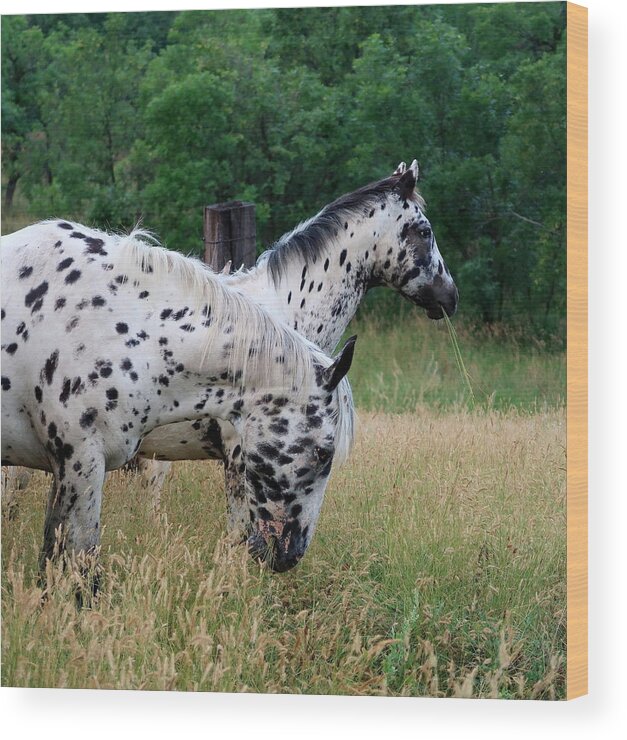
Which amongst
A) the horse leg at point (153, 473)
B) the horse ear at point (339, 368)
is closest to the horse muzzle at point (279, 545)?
the horse ear at point (339, 368)

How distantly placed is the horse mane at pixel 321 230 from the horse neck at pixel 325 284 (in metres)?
0.01

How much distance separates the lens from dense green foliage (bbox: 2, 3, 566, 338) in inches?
159

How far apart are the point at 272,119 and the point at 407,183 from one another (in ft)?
1.86

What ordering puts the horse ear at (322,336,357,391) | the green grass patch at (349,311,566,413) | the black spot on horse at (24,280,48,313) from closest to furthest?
the horse ear at (322,336,357,391) → the black spot on horse at (24,280,48,313) → the green grass patch at (349,311,566,413)

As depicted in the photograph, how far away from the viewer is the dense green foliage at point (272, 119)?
4.05 metres

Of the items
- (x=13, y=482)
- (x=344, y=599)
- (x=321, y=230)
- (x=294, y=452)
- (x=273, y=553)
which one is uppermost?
(x=321, y=230)

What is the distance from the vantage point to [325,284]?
4.21 meters

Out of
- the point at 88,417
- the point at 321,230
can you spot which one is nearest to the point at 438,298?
the point at 321,230

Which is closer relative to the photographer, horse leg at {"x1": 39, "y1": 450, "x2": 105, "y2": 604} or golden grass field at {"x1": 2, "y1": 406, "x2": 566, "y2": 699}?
horse leg at {"x1": 39, "y1": 450, "x2": 105, "y2": 604}

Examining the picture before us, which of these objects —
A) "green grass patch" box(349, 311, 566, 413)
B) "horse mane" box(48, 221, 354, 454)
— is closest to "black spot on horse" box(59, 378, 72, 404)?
"horse mane" box(48, 221, 354, 454)

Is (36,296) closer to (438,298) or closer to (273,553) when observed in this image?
(273,553)

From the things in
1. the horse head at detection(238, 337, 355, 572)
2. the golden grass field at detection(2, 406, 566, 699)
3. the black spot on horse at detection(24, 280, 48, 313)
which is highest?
the black spot on horse at detection(24, 280, 48, 313)

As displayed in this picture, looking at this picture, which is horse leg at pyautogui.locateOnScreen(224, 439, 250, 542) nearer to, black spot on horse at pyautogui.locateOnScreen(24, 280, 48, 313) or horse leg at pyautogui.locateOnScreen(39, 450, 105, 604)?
horse leg at pyautogui.locateOnScreen(39, 450, 105, 604)

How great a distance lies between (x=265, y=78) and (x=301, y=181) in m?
0.40
